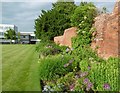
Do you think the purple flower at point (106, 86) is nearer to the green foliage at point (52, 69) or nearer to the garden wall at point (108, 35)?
the green foliage at point (52, 69)

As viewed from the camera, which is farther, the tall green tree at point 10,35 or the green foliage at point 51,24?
the tall green tree at point 10,35

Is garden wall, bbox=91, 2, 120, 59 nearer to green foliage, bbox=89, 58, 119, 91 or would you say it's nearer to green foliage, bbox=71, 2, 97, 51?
green foliage, bbox=71, 2, 97, 51

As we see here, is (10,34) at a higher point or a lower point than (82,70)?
higher

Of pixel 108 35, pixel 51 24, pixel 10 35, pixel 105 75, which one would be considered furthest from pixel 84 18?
pixel 10 35

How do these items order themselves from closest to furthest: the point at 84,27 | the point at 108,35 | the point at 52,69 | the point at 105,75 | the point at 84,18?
the point at 105,75 < the point at 52,69 < the point at 108,35 < the point at 84,27 < the point at 84,18

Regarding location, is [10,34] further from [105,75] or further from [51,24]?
[105,75]

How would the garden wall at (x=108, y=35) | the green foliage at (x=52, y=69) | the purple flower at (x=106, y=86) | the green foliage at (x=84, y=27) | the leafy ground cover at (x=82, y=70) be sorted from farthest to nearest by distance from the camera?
1. the green foliage at (x=84, y=27)
2. the garden wall at (x=108, y=35)
3. the green foliage at (x=52, y=69)
4. the leafy ground cover at (x=82, y=70)
5. the purple flower at (x=106, y=86)

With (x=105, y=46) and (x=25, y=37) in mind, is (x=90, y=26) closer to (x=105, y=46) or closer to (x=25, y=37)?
(x=105, y=46)

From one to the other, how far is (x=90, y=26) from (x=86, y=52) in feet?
5.94

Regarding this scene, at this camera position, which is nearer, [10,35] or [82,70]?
[82,70]

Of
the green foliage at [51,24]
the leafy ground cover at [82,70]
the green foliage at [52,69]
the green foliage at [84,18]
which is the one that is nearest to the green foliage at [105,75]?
the leafy ground cover at [82,70]

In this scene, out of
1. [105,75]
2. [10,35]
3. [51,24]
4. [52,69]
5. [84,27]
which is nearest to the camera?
[105,75]

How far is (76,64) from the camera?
10195 millimetres

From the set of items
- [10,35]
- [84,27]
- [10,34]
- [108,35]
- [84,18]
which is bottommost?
[10,35]
